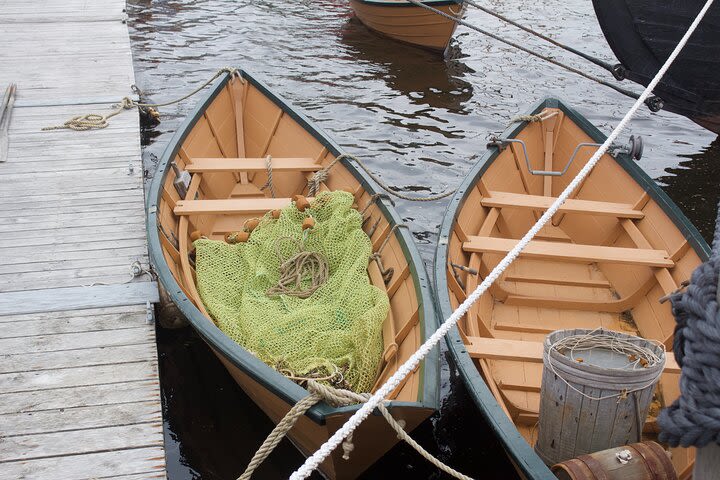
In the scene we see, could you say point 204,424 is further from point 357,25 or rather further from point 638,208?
point 357,25

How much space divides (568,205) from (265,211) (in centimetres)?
256

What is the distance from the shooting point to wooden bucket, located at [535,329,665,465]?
3.32m

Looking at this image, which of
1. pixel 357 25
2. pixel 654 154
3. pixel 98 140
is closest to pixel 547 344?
pixel 98 140

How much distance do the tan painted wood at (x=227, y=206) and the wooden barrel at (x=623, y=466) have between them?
131 inches

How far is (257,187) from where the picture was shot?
7234 millimetres

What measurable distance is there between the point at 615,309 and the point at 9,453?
4.20 metres

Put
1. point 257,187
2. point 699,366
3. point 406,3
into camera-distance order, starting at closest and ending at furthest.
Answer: point 699,366
point 257,187
point 406,3

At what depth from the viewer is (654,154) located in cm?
1002

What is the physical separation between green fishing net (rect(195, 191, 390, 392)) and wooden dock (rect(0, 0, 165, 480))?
0.58 meters

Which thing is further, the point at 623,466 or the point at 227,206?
the point at 227,206

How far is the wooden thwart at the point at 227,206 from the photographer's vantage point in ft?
19.4

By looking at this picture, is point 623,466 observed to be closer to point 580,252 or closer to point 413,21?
point 580,252

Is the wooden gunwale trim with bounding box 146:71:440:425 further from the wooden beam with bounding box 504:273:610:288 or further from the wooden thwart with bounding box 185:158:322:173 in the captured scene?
the wooden beam with bounding box 504:273:610:288

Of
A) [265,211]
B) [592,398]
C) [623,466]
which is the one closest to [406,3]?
[265,211]
